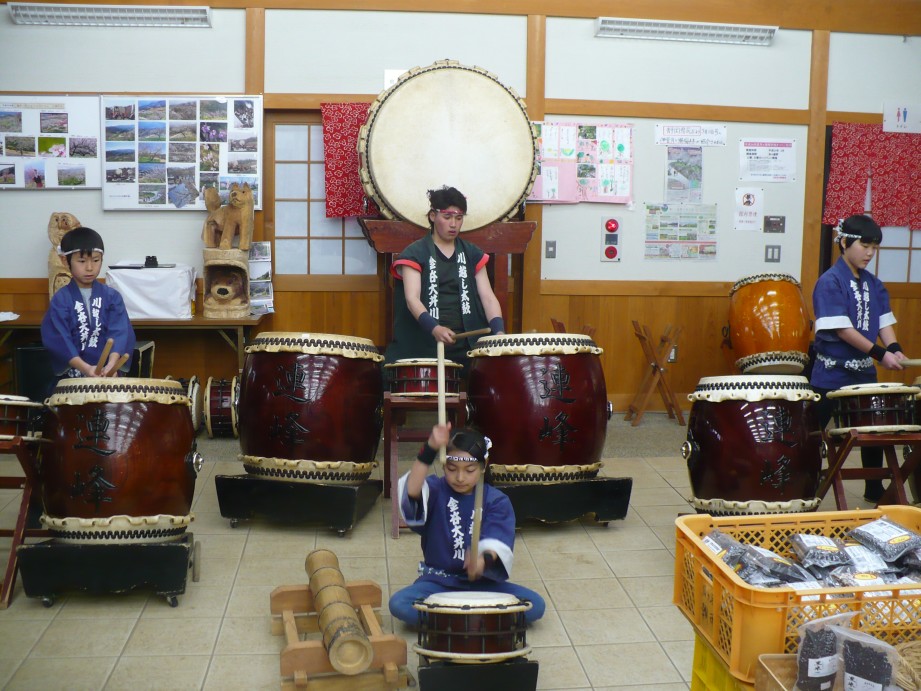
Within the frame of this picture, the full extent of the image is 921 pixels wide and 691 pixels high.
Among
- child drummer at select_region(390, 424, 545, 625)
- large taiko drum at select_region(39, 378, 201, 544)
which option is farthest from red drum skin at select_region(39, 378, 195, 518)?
child drummer at select_region(390, 424, 545, 625)

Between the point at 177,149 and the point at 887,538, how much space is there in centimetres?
449

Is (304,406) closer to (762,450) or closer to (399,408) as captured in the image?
(399,408)

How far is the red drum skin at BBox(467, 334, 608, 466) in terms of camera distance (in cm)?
341

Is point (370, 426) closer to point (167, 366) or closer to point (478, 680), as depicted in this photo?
point (478, 680)

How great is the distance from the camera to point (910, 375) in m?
5.88

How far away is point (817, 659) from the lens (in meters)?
1.55

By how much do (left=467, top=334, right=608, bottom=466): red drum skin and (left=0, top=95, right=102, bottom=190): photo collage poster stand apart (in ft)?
10.2

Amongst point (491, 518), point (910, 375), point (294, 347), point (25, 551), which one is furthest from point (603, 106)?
point (25, 551)

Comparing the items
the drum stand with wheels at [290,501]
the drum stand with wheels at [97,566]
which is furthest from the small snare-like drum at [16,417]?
the drum stand with wheels at [290,501]

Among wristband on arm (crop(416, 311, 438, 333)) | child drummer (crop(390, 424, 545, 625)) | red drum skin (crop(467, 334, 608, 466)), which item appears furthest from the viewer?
wristband on arm (crop(416, 311, 438, 333))

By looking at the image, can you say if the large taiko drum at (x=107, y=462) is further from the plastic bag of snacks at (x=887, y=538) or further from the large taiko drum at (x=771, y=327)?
the large taiko drum at (x=771, y=327)

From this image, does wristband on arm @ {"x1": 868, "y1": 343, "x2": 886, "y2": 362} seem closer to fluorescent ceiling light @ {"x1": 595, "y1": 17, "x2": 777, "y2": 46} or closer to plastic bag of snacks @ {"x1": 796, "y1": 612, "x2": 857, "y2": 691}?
plastic bag of snacks @ {"x1": 796, "y1": 612, "x2": 857, "y2": 691}

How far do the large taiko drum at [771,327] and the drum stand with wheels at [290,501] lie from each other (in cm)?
257

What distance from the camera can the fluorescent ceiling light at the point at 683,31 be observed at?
547 centimetres
